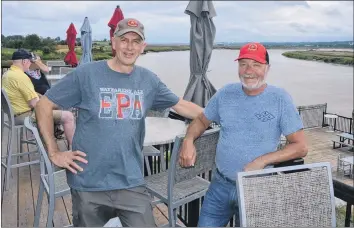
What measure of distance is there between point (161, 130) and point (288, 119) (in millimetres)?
→ 1585

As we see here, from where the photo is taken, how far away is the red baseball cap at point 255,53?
2014mm

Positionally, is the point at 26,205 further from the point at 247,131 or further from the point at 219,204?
the point at 247,131

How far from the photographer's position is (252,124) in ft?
6.38

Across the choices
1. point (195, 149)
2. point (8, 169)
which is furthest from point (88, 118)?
point (8, 169)

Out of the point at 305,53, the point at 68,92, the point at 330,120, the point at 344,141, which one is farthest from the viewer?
the point at 305,53

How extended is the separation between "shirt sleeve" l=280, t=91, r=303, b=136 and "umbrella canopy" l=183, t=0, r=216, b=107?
8.81 ft

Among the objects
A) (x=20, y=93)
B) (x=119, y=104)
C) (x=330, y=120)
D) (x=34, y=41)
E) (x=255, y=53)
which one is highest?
(x=34, y=41)

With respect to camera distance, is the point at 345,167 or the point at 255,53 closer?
the point at 255,53

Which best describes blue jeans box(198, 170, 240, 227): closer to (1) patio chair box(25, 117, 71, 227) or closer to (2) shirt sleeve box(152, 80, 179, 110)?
(2) shirt sleeve box(152, 80, 179, 110)

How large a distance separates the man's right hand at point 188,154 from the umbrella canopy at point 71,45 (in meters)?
7.87

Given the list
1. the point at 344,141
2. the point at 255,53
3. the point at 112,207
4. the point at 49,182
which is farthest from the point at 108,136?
the point at 344,141

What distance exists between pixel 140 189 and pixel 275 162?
694 mm

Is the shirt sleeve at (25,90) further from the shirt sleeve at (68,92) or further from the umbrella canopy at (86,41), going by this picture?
the umbrella canopy at (86,41)

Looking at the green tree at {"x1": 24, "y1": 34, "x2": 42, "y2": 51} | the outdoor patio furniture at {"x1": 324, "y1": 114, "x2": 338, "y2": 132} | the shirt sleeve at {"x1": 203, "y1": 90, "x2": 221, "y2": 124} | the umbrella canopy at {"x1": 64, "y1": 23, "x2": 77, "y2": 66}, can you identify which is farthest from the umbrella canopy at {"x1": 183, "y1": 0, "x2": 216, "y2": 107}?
the outdoor patio furniture at {"x1": 324, "y1": 114, "x2": 338, "y2": 132}
